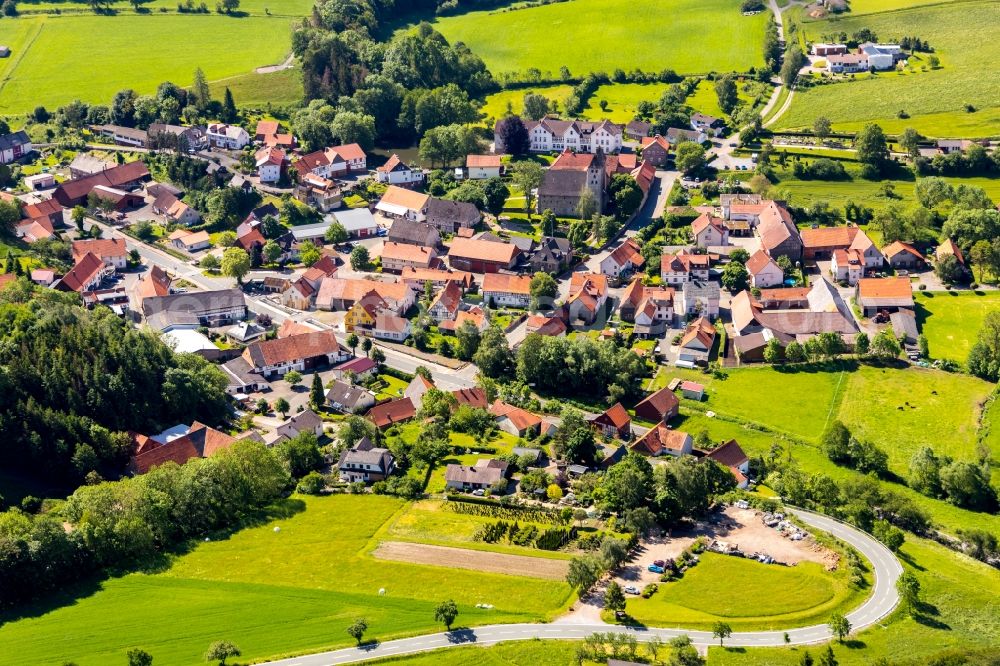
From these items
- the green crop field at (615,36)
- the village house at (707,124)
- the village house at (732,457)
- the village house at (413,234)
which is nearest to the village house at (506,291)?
the village house at (413,234)

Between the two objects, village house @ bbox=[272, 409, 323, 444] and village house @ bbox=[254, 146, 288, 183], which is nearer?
village house @ bbox=[272, 409, 323, 444]

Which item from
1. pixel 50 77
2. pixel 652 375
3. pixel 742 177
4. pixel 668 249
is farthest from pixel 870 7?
pixel 50 77

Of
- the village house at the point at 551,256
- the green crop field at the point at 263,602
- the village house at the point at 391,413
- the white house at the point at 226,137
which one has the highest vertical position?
the white house at the point at 226,137

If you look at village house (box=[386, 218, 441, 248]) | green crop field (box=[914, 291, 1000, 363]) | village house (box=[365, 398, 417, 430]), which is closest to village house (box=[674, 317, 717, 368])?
green crop field (box=[914, 291, 1000, 363])

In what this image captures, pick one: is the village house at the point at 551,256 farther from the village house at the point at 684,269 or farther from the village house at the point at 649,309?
the village house at the point at 684,269

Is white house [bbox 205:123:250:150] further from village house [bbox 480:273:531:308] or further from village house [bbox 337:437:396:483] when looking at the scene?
village house [bbox 337:437:396:483]

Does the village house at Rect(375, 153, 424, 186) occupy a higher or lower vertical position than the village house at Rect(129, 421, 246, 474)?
higher
